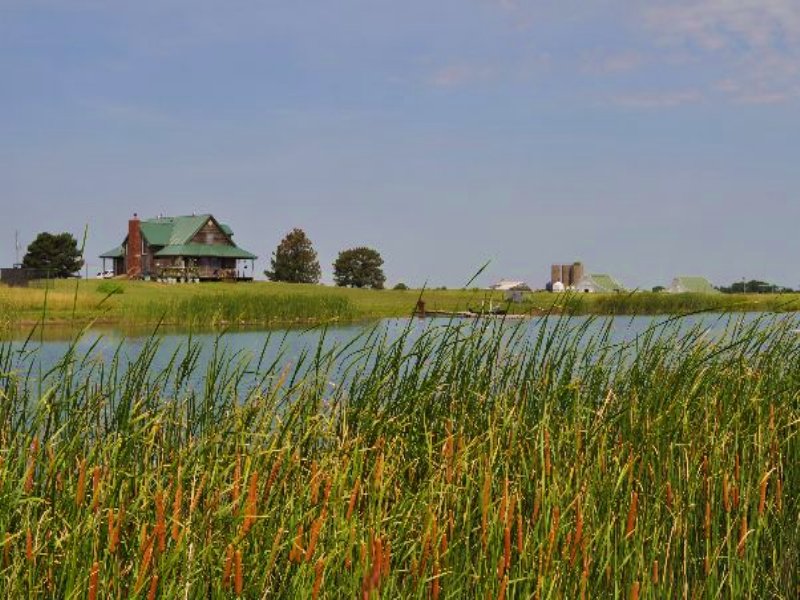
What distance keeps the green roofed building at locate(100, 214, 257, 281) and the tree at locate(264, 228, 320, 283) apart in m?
4.97

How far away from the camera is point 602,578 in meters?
5.60

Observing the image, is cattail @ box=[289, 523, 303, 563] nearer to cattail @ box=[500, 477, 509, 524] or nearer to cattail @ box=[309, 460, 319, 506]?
cattail @ box=[309, 460, 319, 506]

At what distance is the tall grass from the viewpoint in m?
4.85

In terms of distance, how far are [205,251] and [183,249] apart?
208 centimetres

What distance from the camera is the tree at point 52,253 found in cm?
7981

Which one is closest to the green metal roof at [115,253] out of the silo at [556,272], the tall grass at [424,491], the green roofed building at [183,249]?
the green roofed building at [183,249]

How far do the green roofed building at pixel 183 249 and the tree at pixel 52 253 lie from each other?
15.6 feet

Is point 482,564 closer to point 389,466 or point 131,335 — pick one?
point 389,466

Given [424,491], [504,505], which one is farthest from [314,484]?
[504,505]

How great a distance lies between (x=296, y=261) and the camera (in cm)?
9275

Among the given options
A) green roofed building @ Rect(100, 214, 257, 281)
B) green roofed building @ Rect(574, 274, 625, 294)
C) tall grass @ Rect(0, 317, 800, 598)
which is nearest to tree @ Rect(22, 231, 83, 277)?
green roofed building @ Rect(100, 214, 257, 281)

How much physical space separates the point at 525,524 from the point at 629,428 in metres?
1.68

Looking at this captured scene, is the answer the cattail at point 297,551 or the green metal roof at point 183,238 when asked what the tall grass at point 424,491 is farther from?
the green metal roof at point 183,238

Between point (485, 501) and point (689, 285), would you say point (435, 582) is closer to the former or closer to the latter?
point (485, 501)
